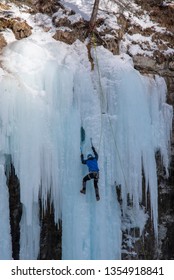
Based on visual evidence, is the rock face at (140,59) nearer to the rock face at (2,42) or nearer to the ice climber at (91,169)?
the rock face at (2,42)

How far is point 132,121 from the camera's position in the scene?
8.74 meters

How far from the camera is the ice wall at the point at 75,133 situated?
7.61 metres

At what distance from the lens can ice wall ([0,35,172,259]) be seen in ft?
25.0

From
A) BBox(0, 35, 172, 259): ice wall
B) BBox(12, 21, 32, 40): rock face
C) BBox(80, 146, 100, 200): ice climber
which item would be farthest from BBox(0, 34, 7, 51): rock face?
BBox(80, 146, 100, 200): ice climber

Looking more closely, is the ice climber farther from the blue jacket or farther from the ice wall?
the ice wall

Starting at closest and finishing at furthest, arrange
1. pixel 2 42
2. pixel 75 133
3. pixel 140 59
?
pixel 75 133 < pixel 2 42 < pixel 140 59

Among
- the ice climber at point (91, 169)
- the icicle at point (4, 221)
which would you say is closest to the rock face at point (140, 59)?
the icicle at point (4, 221)

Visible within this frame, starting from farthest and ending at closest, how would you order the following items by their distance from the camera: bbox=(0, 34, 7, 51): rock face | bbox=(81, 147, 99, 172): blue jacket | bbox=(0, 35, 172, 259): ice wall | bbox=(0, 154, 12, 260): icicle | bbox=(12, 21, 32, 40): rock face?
bbox=(12, 21, 32, 40): rock face, bbox=(0, 34, 7, 51): rock face, bbox=(81, 147, 99, 172): blue jacket, bbox=(0, 35, 172, 259): ice wall, bbox=(0, 154, 12, 260): icicle

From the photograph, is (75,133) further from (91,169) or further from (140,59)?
(140,59)

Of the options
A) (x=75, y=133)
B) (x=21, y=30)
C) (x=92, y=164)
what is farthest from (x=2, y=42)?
(x=92, y=164)

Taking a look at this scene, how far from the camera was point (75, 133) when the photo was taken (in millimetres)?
8086
